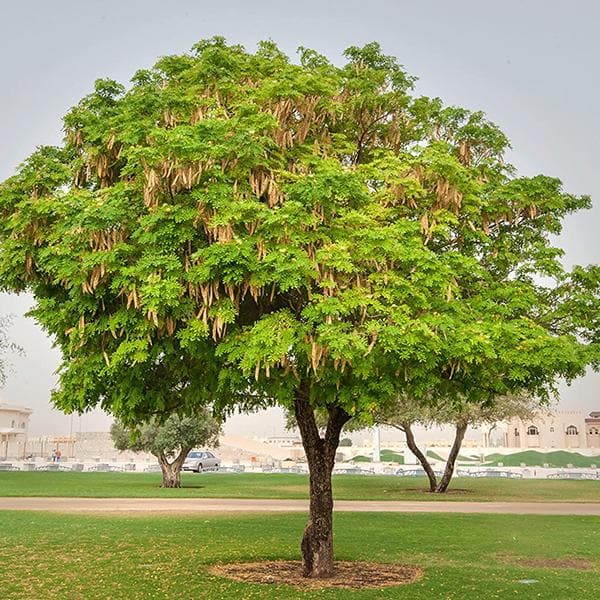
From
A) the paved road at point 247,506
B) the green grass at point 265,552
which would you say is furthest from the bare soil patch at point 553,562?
the paved road at point 247,506

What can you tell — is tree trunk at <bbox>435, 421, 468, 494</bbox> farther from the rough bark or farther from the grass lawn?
the rough bark

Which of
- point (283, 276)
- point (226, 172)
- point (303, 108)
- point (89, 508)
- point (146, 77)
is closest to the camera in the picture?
point (283, 276)

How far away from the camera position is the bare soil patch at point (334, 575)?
14871mm

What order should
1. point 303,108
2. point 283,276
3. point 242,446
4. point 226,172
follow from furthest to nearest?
point 242,446 < point 303,108 < point 226,172 < point 283,276

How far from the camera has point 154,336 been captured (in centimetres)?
1301

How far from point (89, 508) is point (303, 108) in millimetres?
23890

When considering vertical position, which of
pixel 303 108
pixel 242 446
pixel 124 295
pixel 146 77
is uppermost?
pixel 146 77

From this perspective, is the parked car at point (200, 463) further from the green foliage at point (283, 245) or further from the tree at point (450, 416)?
the green foliage at point (283, 245)

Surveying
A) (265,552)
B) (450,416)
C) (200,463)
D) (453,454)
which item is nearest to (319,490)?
(265,552)

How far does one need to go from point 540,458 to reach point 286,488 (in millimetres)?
66699

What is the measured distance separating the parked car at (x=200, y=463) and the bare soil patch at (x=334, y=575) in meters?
53.6

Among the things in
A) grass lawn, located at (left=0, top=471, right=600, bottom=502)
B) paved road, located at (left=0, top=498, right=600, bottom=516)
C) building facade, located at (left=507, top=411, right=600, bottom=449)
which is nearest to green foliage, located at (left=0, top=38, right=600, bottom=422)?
paved road, located at (left=0, top=498, right=600, bottom=516)

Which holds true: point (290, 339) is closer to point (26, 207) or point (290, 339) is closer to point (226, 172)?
point (226, 172)

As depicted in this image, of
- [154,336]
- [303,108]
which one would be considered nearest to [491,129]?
[303,108]
